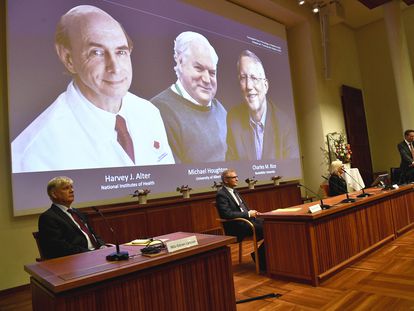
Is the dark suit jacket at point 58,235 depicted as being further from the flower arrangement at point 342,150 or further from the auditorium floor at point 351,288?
the flower arrangement at point 342,150

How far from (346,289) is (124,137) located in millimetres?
2931

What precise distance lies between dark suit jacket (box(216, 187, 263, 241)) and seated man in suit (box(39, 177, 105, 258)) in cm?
136

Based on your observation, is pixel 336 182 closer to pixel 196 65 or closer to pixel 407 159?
pixel 407 159

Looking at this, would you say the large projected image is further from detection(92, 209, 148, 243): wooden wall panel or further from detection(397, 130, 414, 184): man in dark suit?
detection(397, 130, 414, 184): man in dark suit

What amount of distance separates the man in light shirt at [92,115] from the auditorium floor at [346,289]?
147 cm

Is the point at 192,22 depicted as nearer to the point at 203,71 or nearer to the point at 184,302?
the point at 203,71

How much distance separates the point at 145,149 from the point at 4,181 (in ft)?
5.32

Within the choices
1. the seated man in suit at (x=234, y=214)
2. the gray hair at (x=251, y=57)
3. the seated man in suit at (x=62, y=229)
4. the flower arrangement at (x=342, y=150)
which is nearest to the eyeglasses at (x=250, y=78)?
the gray hair at (x=251, y=57)

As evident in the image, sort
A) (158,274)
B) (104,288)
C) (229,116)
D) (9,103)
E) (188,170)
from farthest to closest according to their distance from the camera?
(229,116), (188,170), (9,103), (158,274), (104,288)

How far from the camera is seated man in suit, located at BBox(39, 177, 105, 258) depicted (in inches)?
89.0

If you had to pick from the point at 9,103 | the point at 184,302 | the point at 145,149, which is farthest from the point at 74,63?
the point at 184,302

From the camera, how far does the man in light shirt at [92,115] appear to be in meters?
3.51

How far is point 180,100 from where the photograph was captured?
16.2 ft

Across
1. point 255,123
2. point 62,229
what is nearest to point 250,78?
point 255,123
